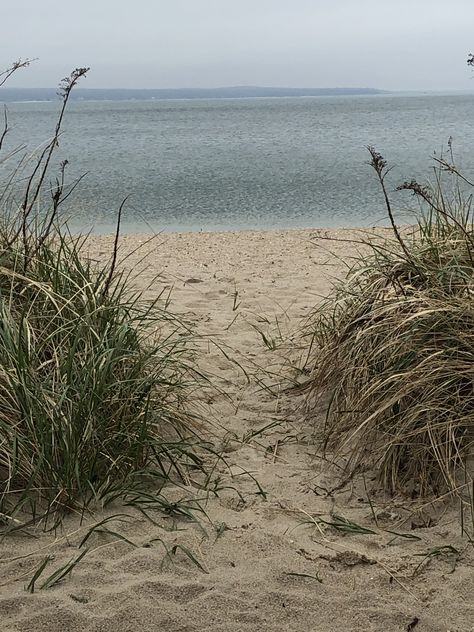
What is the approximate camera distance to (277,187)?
16672 millimetres

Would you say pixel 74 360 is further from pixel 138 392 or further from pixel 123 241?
pixel 123 241

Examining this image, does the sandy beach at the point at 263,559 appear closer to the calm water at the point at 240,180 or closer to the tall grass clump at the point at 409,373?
the tall grass clump at the point at 409,373

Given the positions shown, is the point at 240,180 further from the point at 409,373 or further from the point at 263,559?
the point at 263,559

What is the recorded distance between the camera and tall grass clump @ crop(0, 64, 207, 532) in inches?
110

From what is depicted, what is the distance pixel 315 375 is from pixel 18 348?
1.52 meters

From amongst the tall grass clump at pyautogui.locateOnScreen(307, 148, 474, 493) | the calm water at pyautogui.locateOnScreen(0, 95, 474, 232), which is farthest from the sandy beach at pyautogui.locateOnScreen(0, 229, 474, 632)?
the calm water at pyautogui.locateOnScreen(0, 95, 474, 232)

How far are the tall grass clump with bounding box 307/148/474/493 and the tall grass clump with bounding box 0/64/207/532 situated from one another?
0.69 m

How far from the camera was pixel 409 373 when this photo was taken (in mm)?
2977

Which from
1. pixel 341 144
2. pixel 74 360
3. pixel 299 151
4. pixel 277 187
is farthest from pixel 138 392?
pixel 341 144

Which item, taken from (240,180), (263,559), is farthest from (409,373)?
(240,180)

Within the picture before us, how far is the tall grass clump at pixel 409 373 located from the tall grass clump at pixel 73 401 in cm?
69

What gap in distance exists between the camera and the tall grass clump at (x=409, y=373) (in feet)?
9.70

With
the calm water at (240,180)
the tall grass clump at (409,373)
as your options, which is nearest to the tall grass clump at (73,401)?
the tall grass clump at (409,373)

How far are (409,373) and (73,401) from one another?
129 cm
